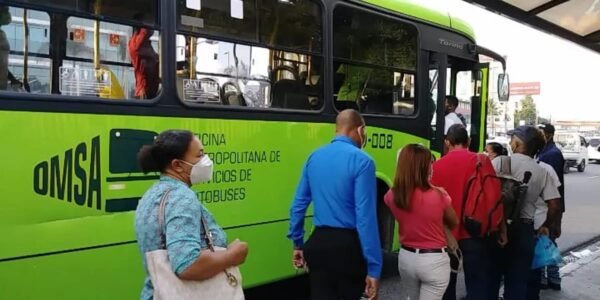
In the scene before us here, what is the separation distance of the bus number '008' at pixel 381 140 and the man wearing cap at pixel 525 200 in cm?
137

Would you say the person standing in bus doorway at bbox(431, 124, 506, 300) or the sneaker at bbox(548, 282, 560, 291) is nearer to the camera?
the person standing in bus doorway at bbox(431, 124, 506, 300)

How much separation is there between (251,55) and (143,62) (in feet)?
3.10

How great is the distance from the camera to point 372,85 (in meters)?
5.85

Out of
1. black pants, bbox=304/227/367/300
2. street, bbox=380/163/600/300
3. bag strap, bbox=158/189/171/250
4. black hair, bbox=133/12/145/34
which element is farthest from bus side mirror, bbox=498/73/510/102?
bag strap, bbox=158/189/171/250

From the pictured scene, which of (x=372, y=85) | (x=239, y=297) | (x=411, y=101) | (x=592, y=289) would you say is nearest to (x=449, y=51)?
(x=411, y=101)

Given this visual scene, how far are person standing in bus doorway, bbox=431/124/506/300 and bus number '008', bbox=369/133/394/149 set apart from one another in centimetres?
132

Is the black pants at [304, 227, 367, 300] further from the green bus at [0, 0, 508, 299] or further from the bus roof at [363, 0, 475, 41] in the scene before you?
the bus roof at [363, 0, 475, 41]

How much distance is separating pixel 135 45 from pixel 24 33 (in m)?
0.71

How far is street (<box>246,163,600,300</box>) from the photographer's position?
5938 mm

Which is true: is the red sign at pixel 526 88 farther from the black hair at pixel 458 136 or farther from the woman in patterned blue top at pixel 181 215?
the woman in patterned blue top at pixel 181 215

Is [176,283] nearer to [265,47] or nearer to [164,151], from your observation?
[164,151]

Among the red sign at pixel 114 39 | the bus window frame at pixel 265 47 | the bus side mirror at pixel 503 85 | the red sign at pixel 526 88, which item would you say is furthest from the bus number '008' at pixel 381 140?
the red sign at pixel 526 88

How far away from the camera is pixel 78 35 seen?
355 cm

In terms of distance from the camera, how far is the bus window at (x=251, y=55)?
4.18 meters
